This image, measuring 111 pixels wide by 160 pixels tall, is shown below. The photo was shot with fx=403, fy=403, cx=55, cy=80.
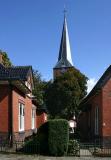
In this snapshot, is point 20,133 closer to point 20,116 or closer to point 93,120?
point 20,116

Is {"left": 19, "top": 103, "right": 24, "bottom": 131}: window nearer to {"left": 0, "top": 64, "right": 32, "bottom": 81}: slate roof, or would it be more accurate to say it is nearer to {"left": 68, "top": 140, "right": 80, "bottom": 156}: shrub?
{"left": 0, "top": 64, "right": 32, "bottom": 81}: slate roof

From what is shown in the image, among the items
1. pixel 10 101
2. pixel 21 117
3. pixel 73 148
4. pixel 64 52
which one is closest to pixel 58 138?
pixel 73 148

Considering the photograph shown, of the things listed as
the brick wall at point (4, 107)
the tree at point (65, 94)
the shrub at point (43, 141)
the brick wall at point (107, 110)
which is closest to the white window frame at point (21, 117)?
the brick wall at point (4, 107)

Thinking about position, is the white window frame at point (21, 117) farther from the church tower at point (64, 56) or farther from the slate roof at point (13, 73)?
the church tower at point (64, 56)

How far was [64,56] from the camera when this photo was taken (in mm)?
103250

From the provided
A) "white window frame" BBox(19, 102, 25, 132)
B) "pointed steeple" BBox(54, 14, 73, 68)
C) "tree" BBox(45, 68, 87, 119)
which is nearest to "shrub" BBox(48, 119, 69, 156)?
"white window frame" BBox(19, 102, 25, 132)

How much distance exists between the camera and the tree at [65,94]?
68.9 m

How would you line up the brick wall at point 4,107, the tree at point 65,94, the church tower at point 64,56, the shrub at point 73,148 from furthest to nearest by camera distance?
the church tower at point 64,56 → the tree at point 65,94 → the brick wall at point 4,107 → the shrub at point 73,148

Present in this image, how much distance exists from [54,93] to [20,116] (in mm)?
39082

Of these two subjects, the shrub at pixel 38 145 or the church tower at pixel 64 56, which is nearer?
the shrub at pixel 38 145

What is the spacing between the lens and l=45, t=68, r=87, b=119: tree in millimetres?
68938

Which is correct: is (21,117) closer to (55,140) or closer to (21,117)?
(21,117)

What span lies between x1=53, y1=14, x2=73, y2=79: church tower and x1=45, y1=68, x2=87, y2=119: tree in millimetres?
26131

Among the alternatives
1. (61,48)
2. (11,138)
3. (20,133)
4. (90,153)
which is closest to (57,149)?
(90,153)
